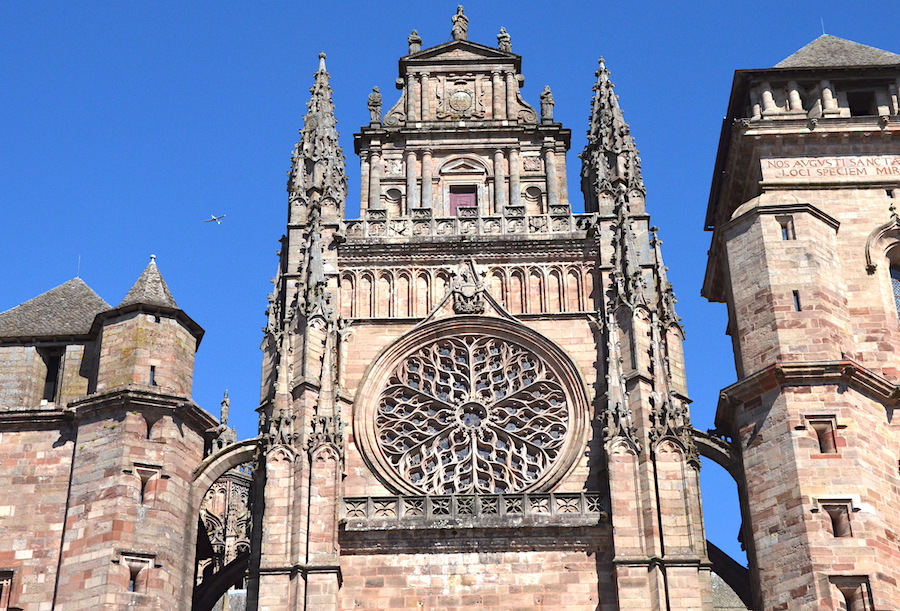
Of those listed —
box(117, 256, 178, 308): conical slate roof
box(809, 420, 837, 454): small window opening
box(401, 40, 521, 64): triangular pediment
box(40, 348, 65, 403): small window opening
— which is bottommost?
box(809, 420, 837, 454): small window opening

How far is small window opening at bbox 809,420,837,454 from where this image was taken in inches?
1043

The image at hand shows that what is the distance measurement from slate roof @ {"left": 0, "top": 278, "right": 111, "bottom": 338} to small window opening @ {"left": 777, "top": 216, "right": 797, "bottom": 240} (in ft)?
45.8

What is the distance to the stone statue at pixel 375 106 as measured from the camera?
3519 centimetres

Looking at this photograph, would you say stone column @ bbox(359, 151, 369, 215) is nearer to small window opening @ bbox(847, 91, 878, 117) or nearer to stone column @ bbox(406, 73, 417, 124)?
stone column @ bbox(406, 73, 417, 124)

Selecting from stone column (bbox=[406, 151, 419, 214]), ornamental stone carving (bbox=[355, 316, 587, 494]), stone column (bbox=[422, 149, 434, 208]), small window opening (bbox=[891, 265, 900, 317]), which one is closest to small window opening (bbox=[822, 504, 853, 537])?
ornamental stone carving (bbox=[355, 316, 587, 494])

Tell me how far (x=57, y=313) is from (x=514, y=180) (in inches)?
412

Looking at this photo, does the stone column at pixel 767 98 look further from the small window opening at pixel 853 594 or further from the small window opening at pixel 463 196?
the small window opening at pixel 853 594

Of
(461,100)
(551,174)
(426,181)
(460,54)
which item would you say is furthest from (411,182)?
(460,54)

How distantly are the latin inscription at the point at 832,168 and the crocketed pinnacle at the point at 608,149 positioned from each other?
9.27 ft

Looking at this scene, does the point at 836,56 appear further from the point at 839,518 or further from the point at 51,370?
the point at 51,370

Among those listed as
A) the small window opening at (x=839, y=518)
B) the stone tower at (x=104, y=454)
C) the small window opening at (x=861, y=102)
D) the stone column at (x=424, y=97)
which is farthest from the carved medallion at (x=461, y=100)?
the small window opening at (x=839, y=518)

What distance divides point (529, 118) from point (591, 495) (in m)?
11.1

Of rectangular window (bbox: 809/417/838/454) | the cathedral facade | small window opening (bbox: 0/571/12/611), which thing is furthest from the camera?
rectangular window (bbox: 809/417/838/454)

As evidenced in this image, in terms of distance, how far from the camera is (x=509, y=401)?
29266 mm
